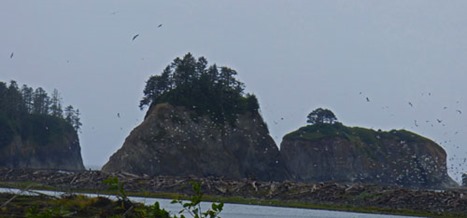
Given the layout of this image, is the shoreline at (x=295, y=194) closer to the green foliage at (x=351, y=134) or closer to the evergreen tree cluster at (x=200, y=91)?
the evergreen tree cluster at (x=200, y=91)

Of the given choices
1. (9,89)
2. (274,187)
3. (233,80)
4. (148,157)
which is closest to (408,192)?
(274,187)

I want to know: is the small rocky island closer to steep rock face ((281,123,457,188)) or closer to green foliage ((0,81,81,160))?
steep rock face ((281,123,457,188))

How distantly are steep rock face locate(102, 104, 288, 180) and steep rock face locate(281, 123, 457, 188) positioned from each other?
1681 centimetres

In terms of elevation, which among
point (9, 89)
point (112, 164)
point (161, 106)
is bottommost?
point (112, 164)

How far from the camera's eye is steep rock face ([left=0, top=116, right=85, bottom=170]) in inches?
5531

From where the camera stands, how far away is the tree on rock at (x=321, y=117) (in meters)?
160

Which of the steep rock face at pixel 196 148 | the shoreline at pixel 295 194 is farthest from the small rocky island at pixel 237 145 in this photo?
the shoreline at pixel 295 194

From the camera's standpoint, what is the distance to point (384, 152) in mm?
154500

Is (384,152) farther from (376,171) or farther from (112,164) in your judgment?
(112,164)

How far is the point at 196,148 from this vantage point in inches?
4525

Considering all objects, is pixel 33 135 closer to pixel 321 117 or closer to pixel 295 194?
pixel 321 117

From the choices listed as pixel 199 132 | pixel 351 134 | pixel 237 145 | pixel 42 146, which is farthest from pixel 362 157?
pixel 42 146

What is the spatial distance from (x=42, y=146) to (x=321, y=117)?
50.3m

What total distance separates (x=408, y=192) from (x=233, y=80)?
6303cm
